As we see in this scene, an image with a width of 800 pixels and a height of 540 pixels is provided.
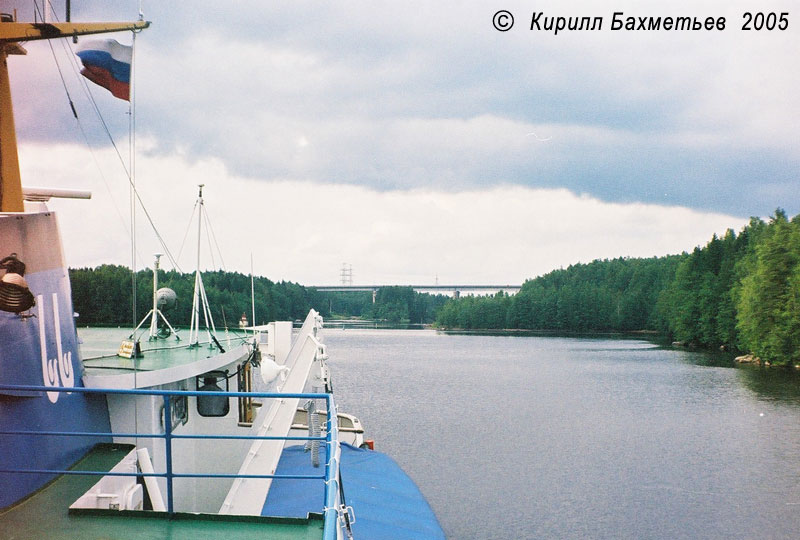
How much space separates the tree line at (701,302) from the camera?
7338cm

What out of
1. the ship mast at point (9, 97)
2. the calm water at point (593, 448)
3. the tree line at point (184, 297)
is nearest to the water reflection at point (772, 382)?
the calm water at point (593, 448)

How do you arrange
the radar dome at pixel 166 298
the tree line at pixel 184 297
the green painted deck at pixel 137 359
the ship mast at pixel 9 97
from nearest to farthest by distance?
the ship mast at pixel 9 97 < the green painted deck at pixel 137 359 < the radar dome at pixel 166 298 < the tree line at pixel 184 297

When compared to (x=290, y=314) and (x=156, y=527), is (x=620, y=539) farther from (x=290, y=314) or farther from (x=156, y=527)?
(x=290, y=314)

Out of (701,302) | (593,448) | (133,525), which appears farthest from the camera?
(701,302)

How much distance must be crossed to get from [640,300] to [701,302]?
49.2 m

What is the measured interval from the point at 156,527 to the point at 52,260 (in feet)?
12.4

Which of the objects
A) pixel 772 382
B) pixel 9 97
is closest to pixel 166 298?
pixel 9 97

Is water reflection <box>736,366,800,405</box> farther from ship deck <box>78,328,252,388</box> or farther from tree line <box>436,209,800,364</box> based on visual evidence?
ship deck <box>78,328,252,388</box>

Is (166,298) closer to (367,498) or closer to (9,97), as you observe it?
(367,498)

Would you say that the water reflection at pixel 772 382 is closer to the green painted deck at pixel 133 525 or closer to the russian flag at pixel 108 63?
the green painted deck at pixel 133 525

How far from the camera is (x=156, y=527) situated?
6.26 meters

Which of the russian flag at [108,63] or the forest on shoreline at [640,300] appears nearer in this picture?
the russian flag at [108,63]

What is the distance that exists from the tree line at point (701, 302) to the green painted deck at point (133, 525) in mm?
74216

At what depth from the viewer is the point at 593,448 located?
3173 centimetres
